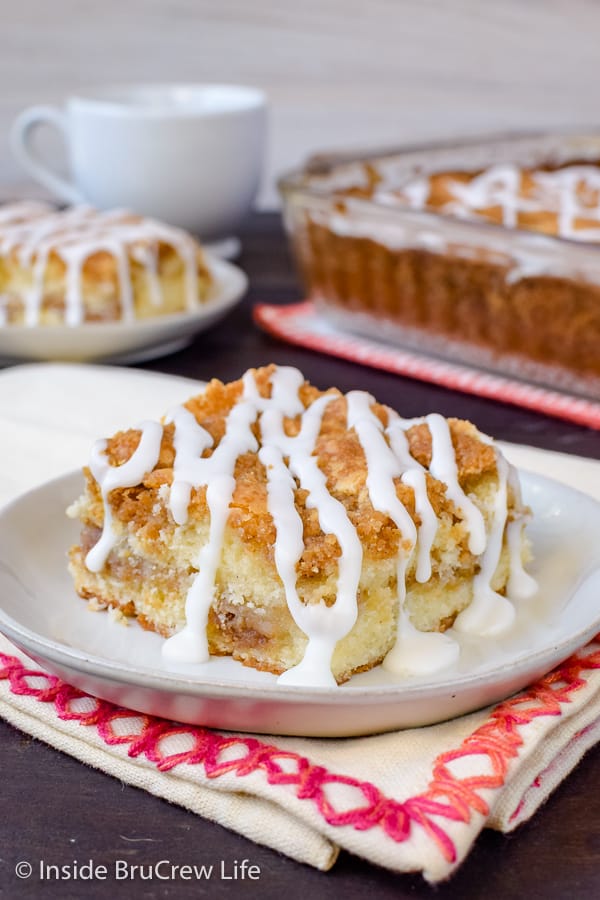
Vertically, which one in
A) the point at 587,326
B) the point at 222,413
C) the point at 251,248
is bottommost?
the point at 251,248

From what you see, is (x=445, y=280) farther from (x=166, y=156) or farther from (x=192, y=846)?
(x=192, y=846)

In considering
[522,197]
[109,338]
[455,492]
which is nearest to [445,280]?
[522,197]

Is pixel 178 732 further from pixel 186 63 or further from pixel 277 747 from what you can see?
pixel 186 63

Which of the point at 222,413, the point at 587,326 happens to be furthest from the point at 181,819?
the point at 587,326

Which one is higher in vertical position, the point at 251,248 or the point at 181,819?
the point at 181,819

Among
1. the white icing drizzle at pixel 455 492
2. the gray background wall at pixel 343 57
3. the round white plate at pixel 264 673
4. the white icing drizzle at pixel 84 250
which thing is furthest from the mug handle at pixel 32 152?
the white icing drizzle at pixel 455 492

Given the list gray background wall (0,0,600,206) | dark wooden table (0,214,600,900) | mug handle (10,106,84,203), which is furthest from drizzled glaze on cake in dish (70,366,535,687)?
gray background wall (0,0,600,206)

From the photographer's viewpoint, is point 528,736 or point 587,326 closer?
point 528,736
